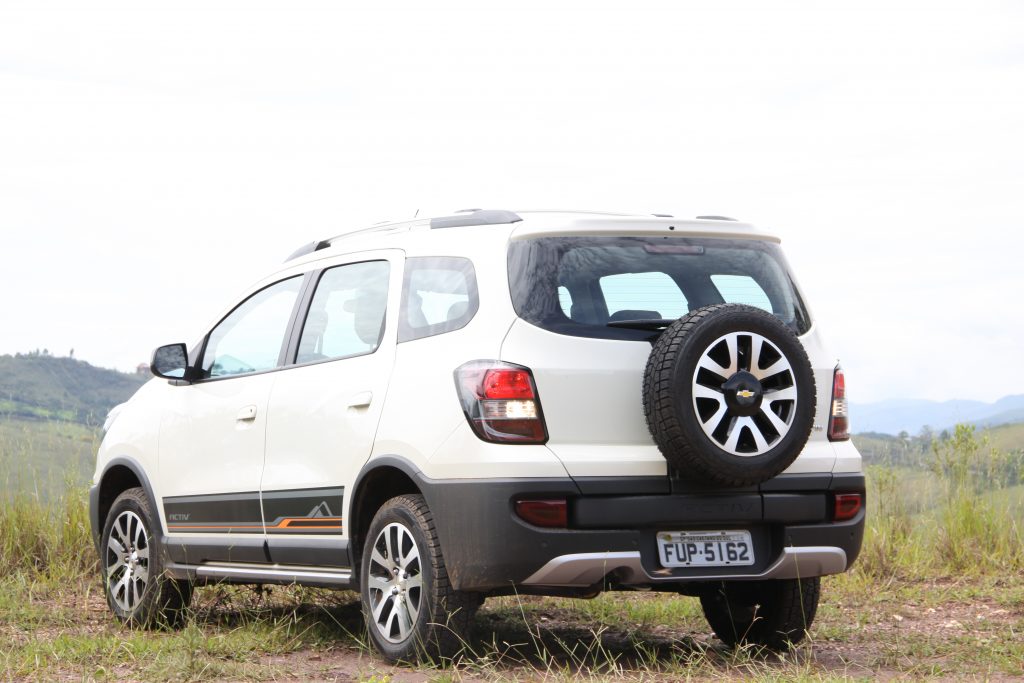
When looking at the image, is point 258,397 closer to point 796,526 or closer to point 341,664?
point 341,664

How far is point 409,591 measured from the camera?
5629 millimetres

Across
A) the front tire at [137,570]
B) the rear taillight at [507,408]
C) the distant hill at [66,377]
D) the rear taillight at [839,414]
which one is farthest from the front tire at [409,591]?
the distant hill at [66,377]

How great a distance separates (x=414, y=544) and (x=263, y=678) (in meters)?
0.85

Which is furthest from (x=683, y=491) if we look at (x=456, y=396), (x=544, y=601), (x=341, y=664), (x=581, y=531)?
(x=544, y=601)

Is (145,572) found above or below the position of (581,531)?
below

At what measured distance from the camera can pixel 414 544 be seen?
5562 millimetres

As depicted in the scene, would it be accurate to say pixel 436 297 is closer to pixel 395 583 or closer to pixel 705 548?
pixel 395 583

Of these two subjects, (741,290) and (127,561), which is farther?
(127,561)

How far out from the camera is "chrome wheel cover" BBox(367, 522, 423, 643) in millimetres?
5598

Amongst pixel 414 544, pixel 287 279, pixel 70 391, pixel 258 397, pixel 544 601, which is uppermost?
pixel 287 279

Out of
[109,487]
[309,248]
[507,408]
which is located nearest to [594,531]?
[507,408]

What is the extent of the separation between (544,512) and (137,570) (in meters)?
3.40

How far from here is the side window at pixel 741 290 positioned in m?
5.73

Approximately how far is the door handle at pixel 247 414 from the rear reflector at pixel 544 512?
2040 millimetres
